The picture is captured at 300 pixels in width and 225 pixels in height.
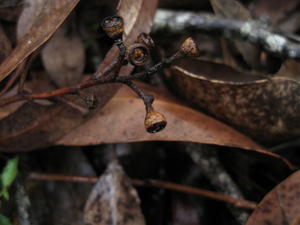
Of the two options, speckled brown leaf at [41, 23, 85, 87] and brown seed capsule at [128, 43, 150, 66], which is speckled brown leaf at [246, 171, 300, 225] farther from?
speckled brown leaf at [41, 23, 85, 87]

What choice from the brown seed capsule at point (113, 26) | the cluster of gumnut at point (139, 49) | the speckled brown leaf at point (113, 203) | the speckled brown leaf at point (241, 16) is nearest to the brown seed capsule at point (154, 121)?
the cluster of gumnut at point (139, 49)

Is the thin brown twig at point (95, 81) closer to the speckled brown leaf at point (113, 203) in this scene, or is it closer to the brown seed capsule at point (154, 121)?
the brown seed capsule at point (154, 121)

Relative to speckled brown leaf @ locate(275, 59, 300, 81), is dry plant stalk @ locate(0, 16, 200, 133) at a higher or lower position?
higher

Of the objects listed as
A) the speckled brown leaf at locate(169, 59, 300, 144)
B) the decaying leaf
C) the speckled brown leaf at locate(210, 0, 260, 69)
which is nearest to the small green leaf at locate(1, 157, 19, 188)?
the decaying leaf

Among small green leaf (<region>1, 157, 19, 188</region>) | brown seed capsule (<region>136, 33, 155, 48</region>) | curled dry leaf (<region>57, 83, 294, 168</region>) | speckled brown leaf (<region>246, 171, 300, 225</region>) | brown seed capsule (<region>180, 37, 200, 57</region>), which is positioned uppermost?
brown seed capsule (<region>136, 33, 155, 48</region>)

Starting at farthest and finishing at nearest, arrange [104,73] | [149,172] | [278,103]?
[149,172]
[278,103]
[104,73]

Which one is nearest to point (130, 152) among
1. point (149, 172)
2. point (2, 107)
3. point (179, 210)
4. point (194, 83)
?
point (149, 172)

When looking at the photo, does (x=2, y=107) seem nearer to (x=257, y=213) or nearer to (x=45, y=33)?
(x=45, y=33)
